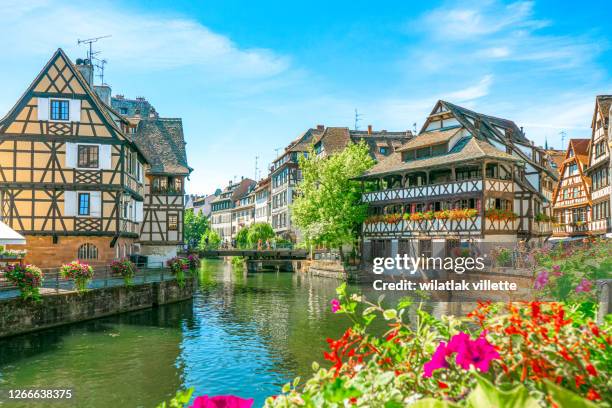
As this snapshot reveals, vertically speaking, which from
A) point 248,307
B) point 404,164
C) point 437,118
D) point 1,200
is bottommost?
point 248,307

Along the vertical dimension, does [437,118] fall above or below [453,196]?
above

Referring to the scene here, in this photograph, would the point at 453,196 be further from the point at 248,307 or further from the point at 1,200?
the point at 1,200

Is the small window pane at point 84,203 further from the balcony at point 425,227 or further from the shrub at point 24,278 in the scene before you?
the balcony at point 425,227

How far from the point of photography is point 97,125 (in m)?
31.6

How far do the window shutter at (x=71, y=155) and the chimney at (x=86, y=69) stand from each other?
28.0 feet

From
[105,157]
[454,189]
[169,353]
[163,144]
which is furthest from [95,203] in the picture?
[454,189]

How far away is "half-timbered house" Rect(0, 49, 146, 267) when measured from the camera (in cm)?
3059

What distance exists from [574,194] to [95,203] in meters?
44.5

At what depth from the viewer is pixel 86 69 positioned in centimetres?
3831

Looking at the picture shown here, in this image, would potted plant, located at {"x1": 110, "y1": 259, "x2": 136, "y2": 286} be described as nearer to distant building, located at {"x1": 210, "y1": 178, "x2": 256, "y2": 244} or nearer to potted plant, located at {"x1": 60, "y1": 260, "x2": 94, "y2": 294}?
potted plant, located at {"x1": 60, "y1": 260, "x2": 94, "y2": 294}

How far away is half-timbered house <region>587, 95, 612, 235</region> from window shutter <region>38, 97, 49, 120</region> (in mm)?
36326

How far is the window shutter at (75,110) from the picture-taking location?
31.0 metres

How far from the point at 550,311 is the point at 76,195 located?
3176 cm

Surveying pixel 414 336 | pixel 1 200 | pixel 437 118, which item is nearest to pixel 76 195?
pixel 1 200
